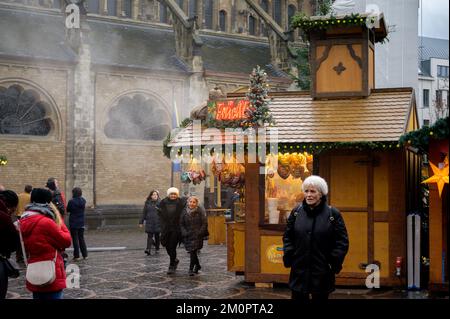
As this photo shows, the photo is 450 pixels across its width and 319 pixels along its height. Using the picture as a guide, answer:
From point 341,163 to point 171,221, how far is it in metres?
3.79

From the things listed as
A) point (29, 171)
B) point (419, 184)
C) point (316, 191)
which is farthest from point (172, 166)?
point (316, 191)

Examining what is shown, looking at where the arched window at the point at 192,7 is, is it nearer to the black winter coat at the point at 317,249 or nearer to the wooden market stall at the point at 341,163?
the wooden market stall at the point at 341,163

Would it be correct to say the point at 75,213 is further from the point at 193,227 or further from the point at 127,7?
the point at 127,7

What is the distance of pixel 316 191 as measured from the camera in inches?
252

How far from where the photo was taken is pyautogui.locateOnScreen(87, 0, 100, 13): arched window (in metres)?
31.5

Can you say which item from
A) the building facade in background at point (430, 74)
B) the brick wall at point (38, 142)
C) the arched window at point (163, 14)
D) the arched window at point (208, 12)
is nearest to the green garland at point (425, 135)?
the brick wall at point (38, 142)

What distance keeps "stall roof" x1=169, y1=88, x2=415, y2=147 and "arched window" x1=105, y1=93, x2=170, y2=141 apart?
16100mm

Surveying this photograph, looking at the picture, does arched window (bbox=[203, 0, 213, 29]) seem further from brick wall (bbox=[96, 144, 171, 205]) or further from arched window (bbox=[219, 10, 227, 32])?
brick wall (bbox=[96, 144, 171, 205])

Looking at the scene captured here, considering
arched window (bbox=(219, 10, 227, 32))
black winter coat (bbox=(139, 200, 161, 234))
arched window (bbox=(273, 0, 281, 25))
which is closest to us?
black winter coat (bbox=(139, 200, 161, 234))

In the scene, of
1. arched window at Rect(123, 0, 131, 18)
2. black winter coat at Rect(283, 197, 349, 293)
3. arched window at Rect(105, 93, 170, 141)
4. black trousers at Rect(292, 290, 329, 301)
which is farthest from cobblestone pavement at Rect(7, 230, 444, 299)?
arched window at Rect(123, 0, 131, 18)

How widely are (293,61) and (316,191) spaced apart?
27998 millimetres
